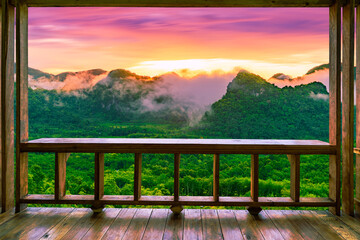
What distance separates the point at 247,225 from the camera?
280 cm

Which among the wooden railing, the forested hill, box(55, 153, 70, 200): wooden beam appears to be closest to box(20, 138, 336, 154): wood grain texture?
the wooden railing

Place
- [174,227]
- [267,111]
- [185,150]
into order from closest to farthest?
[174,227] < [185,150] < [267,111]

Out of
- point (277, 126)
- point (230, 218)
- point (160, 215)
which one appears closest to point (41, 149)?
point (160, 215)

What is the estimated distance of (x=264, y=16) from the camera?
7121 millimetres

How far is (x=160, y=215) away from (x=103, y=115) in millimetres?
5070

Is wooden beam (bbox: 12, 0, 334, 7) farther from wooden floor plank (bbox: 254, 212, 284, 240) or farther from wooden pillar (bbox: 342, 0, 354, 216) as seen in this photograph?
wooden floor plank (bbox: 254, 212, 284, 240)

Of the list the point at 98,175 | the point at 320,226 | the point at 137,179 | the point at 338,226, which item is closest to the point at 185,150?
the point at 137,179

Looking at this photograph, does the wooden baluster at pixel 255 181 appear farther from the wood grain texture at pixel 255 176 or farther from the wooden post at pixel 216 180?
the wooden post at pixel 216 180

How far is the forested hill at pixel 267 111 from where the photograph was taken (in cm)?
734

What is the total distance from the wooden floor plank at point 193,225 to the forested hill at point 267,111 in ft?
14.5

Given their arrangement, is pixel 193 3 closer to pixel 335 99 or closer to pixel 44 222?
pixel 335 99

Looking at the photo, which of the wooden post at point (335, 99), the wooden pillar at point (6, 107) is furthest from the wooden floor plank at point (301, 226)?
the wooden pillar at point (6, 107)

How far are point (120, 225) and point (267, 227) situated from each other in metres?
1.30

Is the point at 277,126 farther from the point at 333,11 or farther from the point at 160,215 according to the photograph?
the point at 160,215
